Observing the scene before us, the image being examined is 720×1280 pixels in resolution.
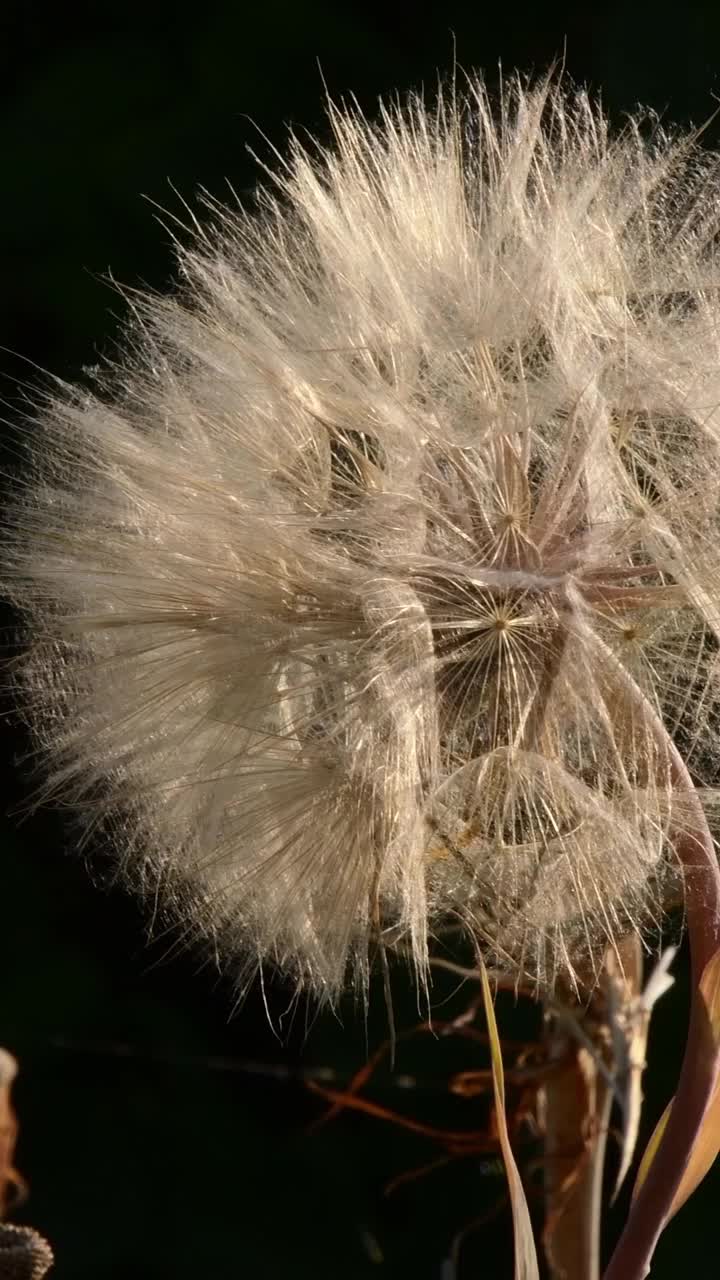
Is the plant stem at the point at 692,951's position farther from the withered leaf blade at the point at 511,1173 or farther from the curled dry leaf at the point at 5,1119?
Result: the curled dry leaf at the point at 5,1119

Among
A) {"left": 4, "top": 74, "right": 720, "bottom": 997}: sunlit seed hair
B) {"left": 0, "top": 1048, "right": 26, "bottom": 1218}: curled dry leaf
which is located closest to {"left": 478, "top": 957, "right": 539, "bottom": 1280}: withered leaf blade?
{"left": 4, "top": 74, "right": 720, "bottom": 997}: sunlit seed hair

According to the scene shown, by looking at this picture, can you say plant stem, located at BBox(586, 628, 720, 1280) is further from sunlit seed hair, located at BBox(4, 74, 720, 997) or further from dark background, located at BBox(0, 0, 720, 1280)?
dark background, located at BBox(0, 0, 720, 1280)

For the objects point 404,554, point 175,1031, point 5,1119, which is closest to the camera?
point 404,554

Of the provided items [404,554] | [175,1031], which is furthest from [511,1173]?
[175,1031]

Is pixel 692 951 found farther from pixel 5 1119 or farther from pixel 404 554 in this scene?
pixel 5 1119

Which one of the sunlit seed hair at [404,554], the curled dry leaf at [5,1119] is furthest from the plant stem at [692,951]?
the curled dry leaf at [5,1119]

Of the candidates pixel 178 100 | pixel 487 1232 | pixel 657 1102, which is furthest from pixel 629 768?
pixel 178 100

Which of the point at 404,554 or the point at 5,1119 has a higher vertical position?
the point at 404,554

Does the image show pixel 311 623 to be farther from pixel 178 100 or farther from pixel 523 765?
pixel 178 100
